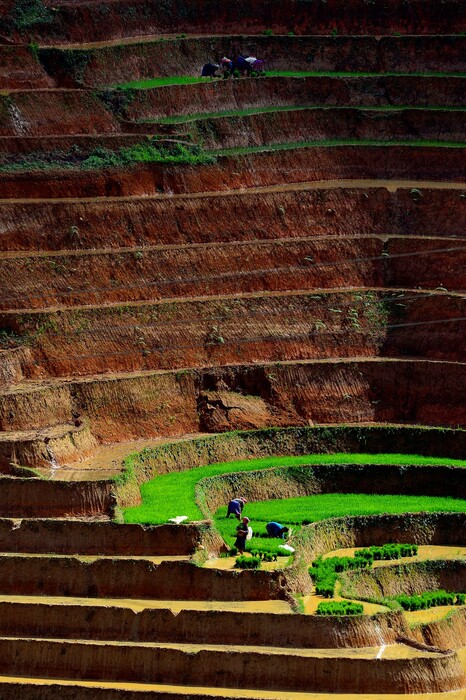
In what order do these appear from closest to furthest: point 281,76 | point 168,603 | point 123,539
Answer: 1. point 168,603
2. point 123,539
3. point 281,76

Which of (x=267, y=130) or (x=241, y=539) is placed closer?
(x=241, y=539)

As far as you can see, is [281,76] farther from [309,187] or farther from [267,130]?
[309,187]

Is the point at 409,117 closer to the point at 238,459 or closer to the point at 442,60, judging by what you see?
A: the point at 442,60

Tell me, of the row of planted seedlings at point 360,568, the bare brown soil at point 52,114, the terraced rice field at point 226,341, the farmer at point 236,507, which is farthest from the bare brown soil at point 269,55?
the row of planted seedlings at point 360,568

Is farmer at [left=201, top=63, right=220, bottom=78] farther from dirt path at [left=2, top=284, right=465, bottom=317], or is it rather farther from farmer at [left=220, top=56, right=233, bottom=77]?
dirt path at [left=2, top=284, right=465, bottom=317]

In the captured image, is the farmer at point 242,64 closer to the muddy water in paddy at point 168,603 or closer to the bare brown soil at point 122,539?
the bare brown soil at point 122,539

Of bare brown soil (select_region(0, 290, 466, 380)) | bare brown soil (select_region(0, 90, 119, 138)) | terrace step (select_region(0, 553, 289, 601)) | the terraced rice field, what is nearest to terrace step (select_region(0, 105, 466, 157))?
the terraced rice field

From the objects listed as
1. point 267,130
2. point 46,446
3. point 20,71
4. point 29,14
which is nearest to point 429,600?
point 46,446
